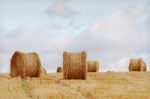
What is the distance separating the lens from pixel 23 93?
13469 millimetres

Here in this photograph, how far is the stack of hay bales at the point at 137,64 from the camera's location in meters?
29.3

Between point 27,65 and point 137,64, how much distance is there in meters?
11.8

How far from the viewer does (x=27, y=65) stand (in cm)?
1958

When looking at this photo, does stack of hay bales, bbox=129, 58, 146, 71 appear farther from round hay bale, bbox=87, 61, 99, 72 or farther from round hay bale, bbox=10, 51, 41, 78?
round hay bale, bbox=10, 51, 41, 78

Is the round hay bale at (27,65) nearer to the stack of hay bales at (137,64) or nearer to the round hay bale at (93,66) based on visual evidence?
the round hay bale at (93,66)

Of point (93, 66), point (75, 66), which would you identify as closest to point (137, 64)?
point (93, 66)

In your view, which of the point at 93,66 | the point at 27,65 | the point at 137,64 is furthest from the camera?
the point at 137,64

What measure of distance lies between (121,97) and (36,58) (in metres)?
7.44

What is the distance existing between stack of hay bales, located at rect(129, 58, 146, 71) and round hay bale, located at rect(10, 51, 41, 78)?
11.1 m

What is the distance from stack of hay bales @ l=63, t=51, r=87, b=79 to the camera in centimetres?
1959

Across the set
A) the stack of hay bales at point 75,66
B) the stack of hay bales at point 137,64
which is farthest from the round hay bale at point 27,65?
the stack of hay bales at point 137,64

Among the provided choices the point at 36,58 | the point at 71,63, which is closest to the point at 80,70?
the point at 71,63

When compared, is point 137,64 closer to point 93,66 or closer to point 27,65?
point 93,66

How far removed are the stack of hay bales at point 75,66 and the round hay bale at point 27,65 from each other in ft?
4.04
